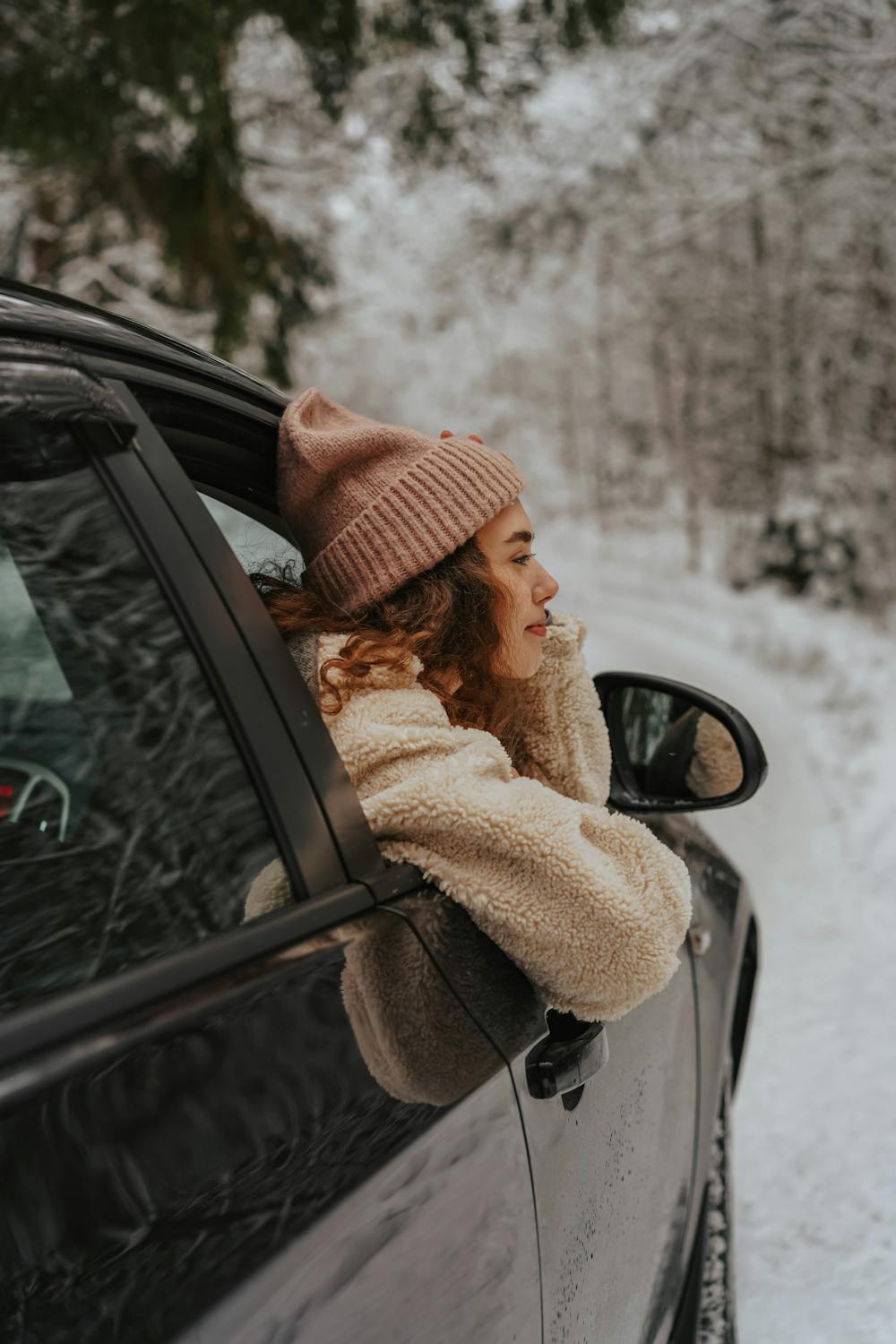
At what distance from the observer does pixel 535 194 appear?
44.2 ft

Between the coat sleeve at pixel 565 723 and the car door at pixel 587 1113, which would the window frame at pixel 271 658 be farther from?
the coat sleeve at pixel 565 723

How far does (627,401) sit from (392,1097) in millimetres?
23467

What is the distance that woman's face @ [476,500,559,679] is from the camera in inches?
76.7

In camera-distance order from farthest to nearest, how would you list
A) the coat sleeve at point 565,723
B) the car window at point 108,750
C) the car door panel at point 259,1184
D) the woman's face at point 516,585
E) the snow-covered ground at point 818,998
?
the snow-covered ground at point 818,998 → the coat sleeve at point 565,723 → the woman's face at point 516,585 → the car window at point 108,750 → the car door panel at point 259,1184

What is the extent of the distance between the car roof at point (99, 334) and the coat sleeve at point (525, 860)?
0.49 m

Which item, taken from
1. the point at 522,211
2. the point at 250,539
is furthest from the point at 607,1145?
the point at 522,211

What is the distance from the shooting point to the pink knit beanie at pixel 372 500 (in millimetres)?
1799

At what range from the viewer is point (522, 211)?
13781 millimetres

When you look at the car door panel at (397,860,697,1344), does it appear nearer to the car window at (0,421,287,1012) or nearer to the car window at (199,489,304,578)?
the car window at (0,421,287,1012)

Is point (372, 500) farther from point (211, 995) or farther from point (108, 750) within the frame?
point (211, 995)

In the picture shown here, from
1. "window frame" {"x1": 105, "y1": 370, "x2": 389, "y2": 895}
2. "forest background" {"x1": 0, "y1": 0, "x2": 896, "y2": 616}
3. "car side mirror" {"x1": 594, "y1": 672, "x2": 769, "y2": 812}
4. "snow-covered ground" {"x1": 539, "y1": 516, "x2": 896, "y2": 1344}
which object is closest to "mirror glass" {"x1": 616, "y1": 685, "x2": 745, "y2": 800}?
"car side mirror" {"x1": 594, "y1": 672, "x2": 769, "y2": 812}

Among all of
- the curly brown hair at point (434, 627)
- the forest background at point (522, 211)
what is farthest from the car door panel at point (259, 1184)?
→ the forest background at point (522, 211)

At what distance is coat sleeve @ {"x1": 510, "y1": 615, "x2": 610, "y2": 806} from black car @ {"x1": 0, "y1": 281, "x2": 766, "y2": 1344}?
443mm

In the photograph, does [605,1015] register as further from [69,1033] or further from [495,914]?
[69,1033]
